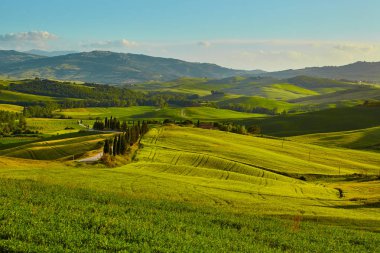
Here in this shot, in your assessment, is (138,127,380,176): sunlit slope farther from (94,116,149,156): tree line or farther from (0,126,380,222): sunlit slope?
(94,116,149,156): tree line

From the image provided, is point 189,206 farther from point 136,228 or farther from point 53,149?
point 53,149

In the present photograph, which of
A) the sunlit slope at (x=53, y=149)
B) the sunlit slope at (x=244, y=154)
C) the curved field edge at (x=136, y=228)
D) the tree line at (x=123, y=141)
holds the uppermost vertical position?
the curved field edge at (x=136, y=228)

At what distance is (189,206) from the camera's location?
53.4 meters

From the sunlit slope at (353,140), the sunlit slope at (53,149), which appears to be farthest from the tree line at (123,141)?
the sunlit slope at (353,140)

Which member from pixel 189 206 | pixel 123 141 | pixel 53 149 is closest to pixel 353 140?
pixel 123 141

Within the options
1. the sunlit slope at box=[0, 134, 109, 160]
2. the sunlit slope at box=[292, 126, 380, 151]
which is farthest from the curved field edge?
the sunlit slope at box=[292, 126, 380, 151]

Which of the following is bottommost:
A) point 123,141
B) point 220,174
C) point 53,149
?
point 53,149

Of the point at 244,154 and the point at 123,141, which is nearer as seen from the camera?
the point at 123,141

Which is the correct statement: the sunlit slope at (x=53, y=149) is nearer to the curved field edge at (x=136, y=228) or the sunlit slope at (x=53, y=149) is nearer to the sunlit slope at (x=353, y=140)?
the curved field edge at (x=136, y=228)

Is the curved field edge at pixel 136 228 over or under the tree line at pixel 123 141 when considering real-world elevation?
over

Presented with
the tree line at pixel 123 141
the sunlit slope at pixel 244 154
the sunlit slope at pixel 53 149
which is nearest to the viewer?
the tree line at pixel 123 141

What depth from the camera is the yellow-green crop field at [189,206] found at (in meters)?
35.0

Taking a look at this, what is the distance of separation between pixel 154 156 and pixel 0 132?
118123 mm

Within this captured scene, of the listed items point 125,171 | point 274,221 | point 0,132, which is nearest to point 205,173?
point 125,171
